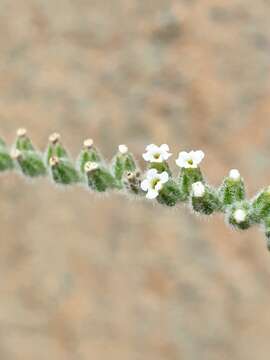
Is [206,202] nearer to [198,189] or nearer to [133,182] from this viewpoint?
[198,189]

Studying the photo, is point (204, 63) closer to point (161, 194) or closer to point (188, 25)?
point (188, 25)

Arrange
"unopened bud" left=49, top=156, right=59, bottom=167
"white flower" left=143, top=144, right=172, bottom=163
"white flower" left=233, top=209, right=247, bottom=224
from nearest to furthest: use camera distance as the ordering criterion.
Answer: "white flower" left=233, top=209, right=247, bottom=224 < "white flower" left=143, top=144, right=172, bottom=163 < "unopened bud" left=49, top=156, right=59, bottom=167

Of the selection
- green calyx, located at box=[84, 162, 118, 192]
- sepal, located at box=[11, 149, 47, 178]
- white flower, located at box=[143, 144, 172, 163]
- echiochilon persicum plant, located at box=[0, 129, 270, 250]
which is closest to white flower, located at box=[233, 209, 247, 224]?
echiochilon persicum plant, located at box=[0, 129, 270, 250]

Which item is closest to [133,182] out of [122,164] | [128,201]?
[122,164]

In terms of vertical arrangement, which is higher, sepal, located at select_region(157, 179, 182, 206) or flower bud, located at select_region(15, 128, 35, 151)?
flower bud, located at select_region(15, 128, 35, 151)

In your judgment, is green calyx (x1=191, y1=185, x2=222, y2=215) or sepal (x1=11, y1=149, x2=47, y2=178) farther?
sepal (x1=11, y1=149, x2=47, y2=178)

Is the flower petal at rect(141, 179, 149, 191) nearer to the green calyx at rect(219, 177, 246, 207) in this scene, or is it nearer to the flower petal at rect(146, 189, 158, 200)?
the flower petal at rect(146, 189, 158, 200)

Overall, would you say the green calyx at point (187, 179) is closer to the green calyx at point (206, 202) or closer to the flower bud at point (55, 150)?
the green calyx at point (206, 202)
